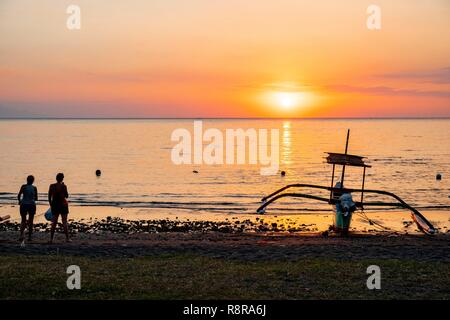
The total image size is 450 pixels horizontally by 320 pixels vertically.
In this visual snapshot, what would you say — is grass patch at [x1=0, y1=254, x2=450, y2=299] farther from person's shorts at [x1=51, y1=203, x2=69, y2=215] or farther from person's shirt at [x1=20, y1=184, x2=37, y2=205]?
person's shirt at [x1=20, y1=184, x2=37, y2=205]

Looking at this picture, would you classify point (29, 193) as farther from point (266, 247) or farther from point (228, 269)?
point (266, 247)

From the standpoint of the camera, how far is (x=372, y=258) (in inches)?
582

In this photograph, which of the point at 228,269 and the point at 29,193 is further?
the point at 29,193

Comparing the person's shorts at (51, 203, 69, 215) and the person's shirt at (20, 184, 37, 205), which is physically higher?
the person's shirt at (20, 184, 37, 205)

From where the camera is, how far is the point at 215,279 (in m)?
11.5

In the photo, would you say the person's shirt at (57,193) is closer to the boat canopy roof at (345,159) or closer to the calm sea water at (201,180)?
the boat canopy roof at (345,159)

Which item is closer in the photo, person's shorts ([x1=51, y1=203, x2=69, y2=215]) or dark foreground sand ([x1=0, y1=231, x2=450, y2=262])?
dark foreground sand ([x1=0, y1=231, x2=450, y2=262])

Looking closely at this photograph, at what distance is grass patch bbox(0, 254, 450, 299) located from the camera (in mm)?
10133

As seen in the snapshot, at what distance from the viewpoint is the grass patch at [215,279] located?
10.1 metres

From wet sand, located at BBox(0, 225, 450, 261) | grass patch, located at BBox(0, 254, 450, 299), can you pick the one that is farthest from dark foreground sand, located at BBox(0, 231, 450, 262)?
grass patch, located at BBox(0, 254, 450, 299)

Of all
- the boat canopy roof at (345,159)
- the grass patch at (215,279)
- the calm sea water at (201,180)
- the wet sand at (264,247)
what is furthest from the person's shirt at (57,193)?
the calm sea water at (201,180)

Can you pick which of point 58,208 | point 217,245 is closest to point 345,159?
point 217,245

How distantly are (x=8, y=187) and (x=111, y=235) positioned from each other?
26513mm
